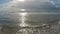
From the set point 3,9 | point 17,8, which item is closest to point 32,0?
point 17,8

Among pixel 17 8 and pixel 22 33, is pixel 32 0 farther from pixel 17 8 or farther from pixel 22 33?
pixel 22 33

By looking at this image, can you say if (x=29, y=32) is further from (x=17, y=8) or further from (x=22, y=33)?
(x=17, y=8)

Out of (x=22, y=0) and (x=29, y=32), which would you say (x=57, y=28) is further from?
(x=22, y=0)

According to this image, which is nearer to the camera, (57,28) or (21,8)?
(57,28)

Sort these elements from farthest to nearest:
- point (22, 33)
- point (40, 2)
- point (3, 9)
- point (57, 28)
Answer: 1. point (40, 2)
2. point (3, 9)
3. point (57, 28)
4. point (22, 33)

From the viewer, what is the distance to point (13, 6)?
1667 cm

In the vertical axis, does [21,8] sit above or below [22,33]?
above

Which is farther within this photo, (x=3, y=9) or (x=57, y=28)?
(x=3, y=9)

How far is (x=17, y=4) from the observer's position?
55.7ft

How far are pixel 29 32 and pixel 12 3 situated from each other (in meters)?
9.94

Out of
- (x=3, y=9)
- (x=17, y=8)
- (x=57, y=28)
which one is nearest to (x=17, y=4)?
(x=17, y=8)

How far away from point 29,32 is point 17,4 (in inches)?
385

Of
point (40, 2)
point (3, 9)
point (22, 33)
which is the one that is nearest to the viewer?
point (22, 33)

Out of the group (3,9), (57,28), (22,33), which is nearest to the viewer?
(22,33)
